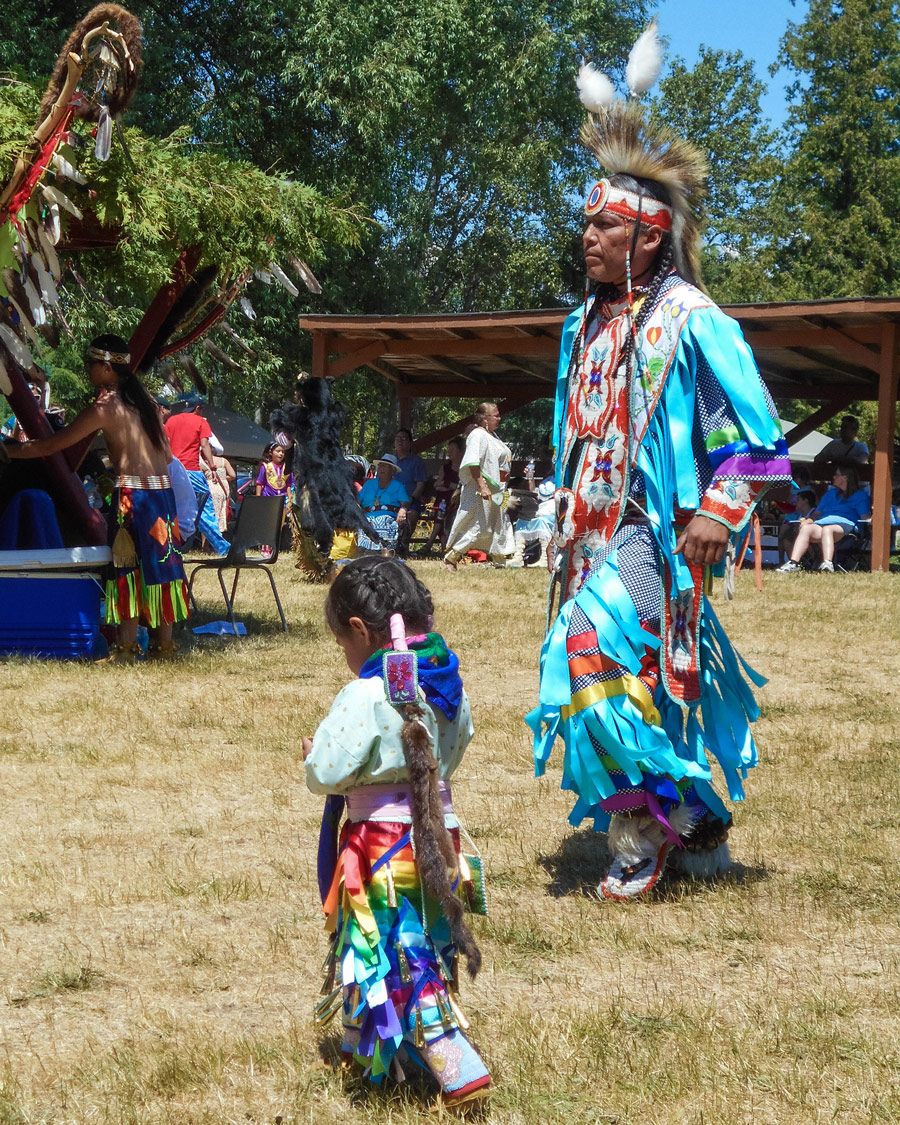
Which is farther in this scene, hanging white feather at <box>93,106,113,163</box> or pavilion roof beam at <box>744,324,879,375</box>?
pavilion roof beam at <box>744,324,879,375</box>

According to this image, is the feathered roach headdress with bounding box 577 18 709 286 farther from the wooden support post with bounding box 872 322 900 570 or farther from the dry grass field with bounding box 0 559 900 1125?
the wooden support post with bounding box 872 322 900 570

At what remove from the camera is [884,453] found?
523 inches

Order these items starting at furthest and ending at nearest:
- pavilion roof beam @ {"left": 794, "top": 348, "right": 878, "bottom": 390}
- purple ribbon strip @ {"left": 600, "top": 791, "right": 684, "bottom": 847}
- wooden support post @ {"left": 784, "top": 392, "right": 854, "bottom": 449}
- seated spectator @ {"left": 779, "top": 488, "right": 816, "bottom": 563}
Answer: wooden support post @ {"left": 784, "top": 392, "right": 854, "bottom": 449} → pavilion roof beam @ {"left": 794, "top": 348, "right": 878, "bottom": 390} → seated spectator @ {"left": 779, "top": 488, "right": 816, "bottom": 563} → purple ribbon strip @ {"left": 600, "top": 791, "right": 684, "bottom": 847}

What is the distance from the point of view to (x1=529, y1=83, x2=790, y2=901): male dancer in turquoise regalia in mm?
3393

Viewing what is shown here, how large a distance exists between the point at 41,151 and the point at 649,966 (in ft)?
14.9

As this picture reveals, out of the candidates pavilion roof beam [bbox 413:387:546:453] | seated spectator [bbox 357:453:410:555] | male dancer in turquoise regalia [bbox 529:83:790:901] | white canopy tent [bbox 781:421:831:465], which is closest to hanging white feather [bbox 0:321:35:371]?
male dancer in turquoise regalia [bbox 529:83:790:901]

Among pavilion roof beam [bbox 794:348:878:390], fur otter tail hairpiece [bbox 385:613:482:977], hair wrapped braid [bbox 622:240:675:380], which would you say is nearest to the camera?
fur otter tail hairpiece [bbox 385:613:482:977]

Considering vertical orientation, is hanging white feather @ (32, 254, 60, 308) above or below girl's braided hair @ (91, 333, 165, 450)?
above

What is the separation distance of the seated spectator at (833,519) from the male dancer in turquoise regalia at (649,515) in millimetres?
10112

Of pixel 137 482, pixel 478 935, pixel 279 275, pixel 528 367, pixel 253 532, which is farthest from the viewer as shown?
pixel 528 367

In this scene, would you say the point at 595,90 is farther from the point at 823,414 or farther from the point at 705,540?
the point at 823,414

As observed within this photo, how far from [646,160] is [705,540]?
107 centimetres

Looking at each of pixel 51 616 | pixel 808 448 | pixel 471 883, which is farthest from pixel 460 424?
pixel 471 883

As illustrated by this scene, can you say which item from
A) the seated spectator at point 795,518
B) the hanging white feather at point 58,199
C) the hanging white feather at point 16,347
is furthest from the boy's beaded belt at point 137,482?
the seated spectator at point 795,518
